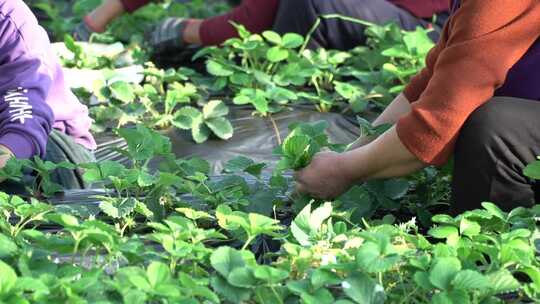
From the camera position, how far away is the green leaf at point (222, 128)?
11.1 feet

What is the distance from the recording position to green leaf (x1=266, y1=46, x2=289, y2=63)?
369 cm

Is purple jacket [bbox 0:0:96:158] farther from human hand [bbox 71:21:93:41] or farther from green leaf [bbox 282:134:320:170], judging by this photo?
human hand [bbox 71:21:93:41]

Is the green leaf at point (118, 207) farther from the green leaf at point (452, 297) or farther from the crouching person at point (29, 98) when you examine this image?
the green leaf at point (452, 297)

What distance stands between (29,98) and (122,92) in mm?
762

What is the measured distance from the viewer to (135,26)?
16.1 ft

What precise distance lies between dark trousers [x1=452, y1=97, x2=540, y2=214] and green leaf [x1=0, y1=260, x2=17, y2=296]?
3.14 ft

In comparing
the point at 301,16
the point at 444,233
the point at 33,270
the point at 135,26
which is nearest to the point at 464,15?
the point at 444,233

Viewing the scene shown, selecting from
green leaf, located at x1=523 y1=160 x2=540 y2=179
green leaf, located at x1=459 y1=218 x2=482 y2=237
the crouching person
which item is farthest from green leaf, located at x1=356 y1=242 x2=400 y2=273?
the crouching person

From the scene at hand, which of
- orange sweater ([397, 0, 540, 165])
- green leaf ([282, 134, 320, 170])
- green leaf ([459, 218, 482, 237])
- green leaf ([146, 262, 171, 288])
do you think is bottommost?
green leaf ([282, 134, 320, 170])

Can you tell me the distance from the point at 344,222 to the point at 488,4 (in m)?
0.51

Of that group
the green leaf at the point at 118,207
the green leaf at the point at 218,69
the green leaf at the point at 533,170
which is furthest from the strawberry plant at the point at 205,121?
the green leaf at the point at 533,170

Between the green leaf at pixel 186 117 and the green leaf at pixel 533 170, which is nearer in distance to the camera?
the green leaf at pixel 533 170

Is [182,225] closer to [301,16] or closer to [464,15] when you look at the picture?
[464,15]

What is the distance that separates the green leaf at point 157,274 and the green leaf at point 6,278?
0.21m
